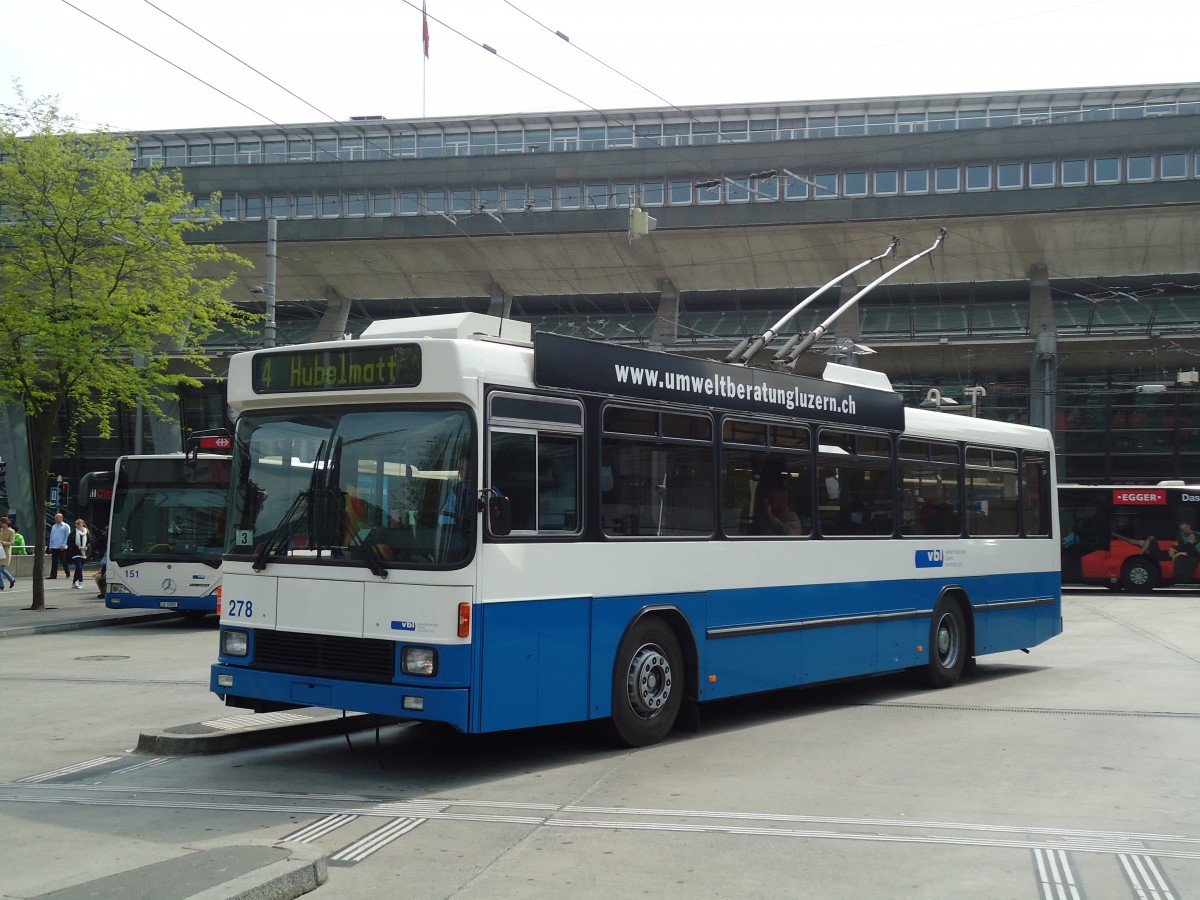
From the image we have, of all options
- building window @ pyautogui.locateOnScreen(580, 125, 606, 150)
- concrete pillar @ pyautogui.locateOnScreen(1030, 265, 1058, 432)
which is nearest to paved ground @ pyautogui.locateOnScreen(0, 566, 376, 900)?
concrete pillar @ pyautogui.locateOnScreen(1030, 265, 1058, 432)

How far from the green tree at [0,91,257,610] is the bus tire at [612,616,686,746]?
1652 cm

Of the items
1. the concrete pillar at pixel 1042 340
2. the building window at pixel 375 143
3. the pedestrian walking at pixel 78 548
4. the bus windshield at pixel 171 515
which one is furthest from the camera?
the building window at pixel 375 143

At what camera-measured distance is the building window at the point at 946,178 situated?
4238 centimetres

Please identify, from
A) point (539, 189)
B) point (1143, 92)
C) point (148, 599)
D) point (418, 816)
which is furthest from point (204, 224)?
point (1143, 92)

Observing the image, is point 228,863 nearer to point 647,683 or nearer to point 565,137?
point 647,683

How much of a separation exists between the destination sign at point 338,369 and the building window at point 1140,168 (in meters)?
38.1

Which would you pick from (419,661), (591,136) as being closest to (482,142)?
(591,136)

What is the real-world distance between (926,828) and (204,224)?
77.9 feet

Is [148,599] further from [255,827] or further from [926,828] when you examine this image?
[926,828]

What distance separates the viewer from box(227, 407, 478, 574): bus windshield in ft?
26.8

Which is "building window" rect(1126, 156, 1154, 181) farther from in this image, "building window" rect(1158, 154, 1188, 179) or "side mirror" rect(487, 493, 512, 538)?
"side mirror" rect(487, 493, 512, 538)

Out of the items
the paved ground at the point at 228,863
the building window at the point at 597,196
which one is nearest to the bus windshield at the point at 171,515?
the paved ground at the point at 228,863

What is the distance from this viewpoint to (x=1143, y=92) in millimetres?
49781

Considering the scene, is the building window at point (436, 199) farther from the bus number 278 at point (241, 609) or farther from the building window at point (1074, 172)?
the bus number 278 at point (241, 609)
